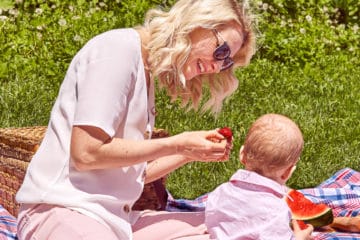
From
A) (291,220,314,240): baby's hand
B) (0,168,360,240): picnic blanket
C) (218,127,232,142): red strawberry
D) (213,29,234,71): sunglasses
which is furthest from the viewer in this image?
(0,168,360,240): picnic blanket

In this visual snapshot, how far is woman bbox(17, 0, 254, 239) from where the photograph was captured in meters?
3.32

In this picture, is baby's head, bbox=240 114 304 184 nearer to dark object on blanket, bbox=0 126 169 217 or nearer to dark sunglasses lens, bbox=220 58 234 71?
dark sunglasses lens, bbox=220 58 234 71

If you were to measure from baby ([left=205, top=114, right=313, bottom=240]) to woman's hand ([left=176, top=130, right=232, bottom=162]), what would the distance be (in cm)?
22

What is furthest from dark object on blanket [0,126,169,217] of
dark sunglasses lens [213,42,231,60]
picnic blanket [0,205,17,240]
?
dark sunglasses lens [213,42,231,60]

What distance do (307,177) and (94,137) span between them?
2.71m

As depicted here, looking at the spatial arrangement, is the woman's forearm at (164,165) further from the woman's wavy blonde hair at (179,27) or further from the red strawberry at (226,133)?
the red strawberry at (226,133)

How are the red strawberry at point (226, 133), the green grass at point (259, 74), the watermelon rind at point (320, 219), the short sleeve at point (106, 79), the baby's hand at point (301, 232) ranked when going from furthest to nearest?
the green grass at point (259, 74)
the watermelon rind at point (320, 219)
the baby's hand at point (301, 232)
the red strawberry at point (226, 133)
the short sleeve at point (106, 79)

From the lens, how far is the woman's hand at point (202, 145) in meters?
3.35

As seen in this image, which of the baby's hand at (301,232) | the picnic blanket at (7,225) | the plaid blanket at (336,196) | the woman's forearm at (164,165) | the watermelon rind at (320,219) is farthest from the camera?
the plaid blanket at (336,196)

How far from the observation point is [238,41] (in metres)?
3.65

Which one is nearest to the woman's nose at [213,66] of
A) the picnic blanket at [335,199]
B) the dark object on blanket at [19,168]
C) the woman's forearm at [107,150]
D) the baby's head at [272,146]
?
the baby's head at [272,146]

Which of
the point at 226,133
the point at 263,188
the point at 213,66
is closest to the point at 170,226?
the point at 263,188

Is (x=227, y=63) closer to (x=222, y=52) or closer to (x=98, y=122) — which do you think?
(x=222, y=52)

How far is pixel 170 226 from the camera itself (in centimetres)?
387
